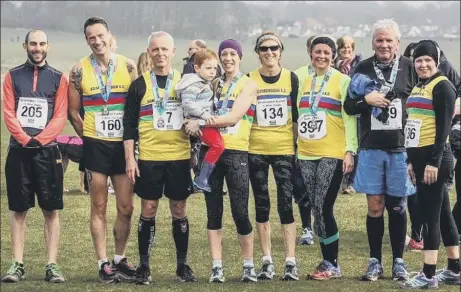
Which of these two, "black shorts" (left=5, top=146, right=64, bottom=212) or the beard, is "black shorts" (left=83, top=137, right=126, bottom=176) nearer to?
"black shorts" (left=5, top=146, right=64, bottom=212)

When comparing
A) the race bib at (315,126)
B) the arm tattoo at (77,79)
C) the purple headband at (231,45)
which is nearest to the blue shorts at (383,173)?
the race bib at (315,126)

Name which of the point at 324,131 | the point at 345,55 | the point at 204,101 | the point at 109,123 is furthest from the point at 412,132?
the point at 345,55

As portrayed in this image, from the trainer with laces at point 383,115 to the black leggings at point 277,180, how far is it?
55 centimetres

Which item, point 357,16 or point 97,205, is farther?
point 357,16

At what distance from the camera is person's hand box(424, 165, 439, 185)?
7.54m

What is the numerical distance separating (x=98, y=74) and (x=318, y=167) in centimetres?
187

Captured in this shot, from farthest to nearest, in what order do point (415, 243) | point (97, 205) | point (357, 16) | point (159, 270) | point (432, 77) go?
point (357, 16) → point (415, 243) → point (159, 270) → point (97, 205) → point (432, 77)

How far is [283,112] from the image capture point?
799 cm

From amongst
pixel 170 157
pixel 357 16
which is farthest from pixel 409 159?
pixel 357 16

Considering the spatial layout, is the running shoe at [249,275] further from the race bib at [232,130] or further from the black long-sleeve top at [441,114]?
the black long-sleeve top at [441,114]

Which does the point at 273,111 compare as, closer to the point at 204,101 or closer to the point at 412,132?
the point at 204,101

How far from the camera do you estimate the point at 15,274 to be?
821cm

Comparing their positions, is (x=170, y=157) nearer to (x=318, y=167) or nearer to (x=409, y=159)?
(x=318, y=167)

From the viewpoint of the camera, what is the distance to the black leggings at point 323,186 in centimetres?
796
